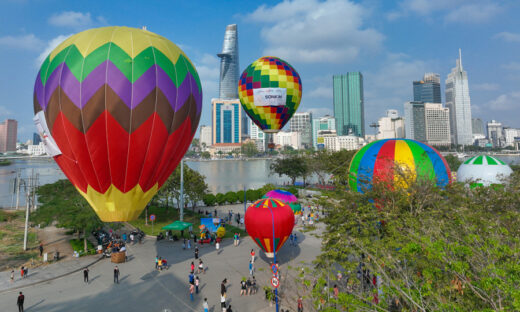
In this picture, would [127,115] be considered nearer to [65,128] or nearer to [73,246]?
[65,128]

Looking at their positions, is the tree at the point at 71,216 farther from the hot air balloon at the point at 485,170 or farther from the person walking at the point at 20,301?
the hot air balloon at the point at 485,170

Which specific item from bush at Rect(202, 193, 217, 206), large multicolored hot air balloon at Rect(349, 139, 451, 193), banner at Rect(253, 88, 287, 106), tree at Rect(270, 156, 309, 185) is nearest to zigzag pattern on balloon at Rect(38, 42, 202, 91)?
large multicolored hot air balloon at Rect(349, 139, 451, 193)

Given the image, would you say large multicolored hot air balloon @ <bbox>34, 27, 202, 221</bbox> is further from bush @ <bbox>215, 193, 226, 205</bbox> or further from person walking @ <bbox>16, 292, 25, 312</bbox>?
bush @ <bbox>215, 193, 226, 205</bbox>

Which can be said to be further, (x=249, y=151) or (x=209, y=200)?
(x=249, y=151)

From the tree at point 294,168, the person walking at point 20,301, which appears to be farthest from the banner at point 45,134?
the tree at point 294,168

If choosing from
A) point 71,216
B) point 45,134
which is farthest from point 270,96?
point 45,134

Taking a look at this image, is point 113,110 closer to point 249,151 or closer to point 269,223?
point 269,223
